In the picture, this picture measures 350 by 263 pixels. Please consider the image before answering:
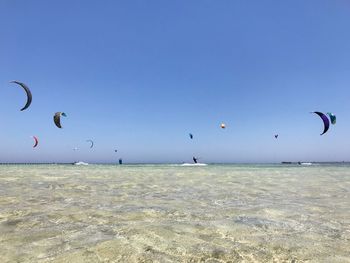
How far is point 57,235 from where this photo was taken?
17.2ft

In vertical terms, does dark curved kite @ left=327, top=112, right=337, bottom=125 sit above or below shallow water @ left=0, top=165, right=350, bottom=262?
above

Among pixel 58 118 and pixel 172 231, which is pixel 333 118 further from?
pixel 172 231

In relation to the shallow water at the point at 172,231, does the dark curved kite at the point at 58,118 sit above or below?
above

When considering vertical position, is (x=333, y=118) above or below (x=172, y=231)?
above

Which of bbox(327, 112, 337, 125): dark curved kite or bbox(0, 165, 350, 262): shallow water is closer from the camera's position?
bbox(0, 165, 350, 262): shallow water

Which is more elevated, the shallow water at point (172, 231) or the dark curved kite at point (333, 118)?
the dark curved kite at point (333, 118)

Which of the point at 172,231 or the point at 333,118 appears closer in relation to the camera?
the point at 172,231

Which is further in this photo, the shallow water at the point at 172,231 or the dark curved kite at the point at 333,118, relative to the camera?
the dark curved kite at the point at 333,118

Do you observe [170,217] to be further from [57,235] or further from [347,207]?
[347,207]

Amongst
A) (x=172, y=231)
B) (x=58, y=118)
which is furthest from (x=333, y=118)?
(x=172, y=231)

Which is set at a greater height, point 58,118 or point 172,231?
point 58,118

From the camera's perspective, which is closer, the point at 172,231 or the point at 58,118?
the point at 172,231

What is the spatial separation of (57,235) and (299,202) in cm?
688

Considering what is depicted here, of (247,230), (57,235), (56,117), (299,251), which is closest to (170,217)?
(247,230)
